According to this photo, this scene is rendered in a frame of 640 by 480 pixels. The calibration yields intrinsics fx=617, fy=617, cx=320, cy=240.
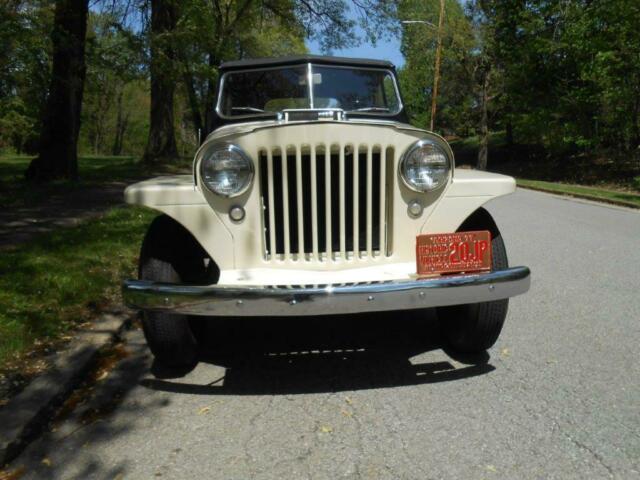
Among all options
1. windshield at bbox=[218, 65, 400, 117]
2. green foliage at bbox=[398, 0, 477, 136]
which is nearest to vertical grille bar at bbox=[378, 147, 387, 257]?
windshield at bbox=[218, 65, 400, 117]

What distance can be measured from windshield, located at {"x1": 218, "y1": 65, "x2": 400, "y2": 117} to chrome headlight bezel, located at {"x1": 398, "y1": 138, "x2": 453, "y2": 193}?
1536mm

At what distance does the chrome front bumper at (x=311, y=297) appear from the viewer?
2.92 m

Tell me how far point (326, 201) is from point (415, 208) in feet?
1.67

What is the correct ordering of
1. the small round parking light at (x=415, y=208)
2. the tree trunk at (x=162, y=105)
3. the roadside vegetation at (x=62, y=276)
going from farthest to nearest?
the tree trunk at (x=162, y=105), the roadside vegetation at (x=62, y=276), the small round parking light at (x=415, y=208)

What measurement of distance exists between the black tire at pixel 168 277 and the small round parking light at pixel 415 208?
4.37ft

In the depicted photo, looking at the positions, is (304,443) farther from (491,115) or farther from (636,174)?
(491,115)

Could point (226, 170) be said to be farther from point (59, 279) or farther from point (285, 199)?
point (59, 279)

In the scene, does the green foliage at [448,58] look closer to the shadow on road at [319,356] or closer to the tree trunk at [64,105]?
the tree trunk at [64,105]

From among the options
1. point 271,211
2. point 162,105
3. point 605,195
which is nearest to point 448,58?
point 162,105

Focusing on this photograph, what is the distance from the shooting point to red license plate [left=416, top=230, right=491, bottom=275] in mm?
3180

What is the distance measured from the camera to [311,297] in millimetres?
2912

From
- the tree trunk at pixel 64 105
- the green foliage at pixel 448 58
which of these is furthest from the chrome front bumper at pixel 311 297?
the green foliage at pixel 448 58

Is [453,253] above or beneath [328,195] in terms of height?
beneath

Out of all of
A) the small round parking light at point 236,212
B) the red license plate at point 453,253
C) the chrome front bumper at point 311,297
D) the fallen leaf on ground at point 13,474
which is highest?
the small round parking light at point 236,212
